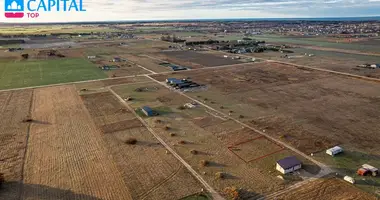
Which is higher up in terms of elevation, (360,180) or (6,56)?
(6,56)

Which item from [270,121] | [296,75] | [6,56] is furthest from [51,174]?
[6,56]

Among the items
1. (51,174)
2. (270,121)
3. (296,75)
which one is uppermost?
(296,75)

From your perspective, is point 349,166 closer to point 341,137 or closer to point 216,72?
point 341,137

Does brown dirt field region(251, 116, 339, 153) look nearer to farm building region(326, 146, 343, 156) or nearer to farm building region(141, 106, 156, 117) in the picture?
farm building region(326, 146, 343, 156)

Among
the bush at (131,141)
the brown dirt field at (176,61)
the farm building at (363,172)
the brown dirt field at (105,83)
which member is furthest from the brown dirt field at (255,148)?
the brown dirt field at (176,61)

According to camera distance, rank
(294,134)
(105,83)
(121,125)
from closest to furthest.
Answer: (294,134), (121,125), (105,83)

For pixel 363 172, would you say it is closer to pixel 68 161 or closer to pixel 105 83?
pixel 68 161

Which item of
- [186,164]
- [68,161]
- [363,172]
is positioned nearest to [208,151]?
[186,164]

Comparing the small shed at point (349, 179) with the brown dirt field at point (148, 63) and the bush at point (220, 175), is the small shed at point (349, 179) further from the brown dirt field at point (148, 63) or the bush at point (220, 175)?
the brown dirt field at point (148, 63)
